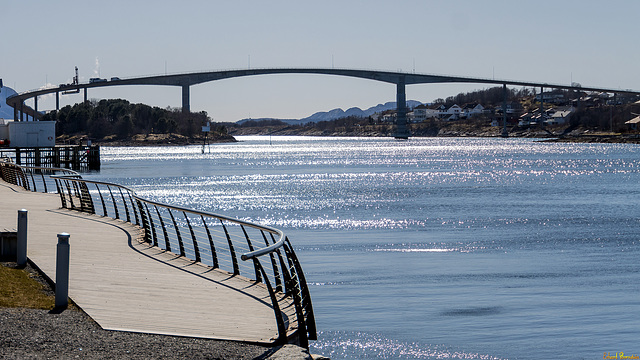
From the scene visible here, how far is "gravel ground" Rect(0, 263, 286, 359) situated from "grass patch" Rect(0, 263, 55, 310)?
2.61 feet

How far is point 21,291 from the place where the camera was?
11.3 metres

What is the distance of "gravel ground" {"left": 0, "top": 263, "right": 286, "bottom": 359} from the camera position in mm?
8258

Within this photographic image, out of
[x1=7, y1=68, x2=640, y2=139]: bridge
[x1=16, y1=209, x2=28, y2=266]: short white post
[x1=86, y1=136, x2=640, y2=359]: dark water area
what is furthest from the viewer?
[x1=7, y1=68, x2=640, y2=139]: bridge

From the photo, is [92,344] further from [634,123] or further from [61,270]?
[634,123]

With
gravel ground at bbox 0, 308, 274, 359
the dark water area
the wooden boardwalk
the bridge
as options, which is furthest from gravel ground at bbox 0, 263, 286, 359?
the bridge

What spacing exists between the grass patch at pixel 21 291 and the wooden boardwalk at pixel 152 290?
0.38m

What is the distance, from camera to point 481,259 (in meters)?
26.2

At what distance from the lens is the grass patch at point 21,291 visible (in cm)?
1045

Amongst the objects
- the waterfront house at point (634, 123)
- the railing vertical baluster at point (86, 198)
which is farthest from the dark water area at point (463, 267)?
the waterfront house at point (634, 123)

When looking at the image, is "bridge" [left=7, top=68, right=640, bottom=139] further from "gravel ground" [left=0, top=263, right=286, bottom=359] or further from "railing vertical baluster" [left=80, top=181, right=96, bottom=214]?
"gravel ground" [left=0, top=263, right=286, bottom=359]

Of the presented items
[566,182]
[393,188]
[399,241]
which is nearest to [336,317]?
[399,241]

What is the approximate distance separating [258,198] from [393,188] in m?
16.3

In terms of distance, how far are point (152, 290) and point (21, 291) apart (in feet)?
6.20

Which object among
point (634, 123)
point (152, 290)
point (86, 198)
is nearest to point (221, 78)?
point (634, 123)
